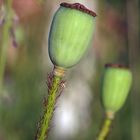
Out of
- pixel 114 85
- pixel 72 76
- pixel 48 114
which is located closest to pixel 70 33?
pixel 48 114

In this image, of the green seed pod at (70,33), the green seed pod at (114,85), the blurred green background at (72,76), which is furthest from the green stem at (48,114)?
the blurred green background at (72,76)

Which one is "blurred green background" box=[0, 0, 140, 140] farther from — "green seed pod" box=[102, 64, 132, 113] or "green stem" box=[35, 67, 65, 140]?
"green stem" box=[35, 67, 65, 140]

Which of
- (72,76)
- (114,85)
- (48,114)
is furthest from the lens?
(72,76)

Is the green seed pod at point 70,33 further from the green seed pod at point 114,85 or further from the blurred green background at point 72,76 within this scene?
the blurred green background at point 72,76

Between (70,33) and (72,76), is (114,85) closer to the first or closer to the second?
(70,33)

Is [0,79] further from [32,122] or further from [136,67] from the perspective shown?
[136,67]

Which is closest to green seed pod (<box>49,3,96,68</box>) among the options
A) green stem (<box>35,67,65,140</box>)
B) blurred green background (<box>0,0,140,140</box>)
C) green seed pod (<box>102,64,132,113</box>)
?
green stem (<box>35,67,65,140</box>)
